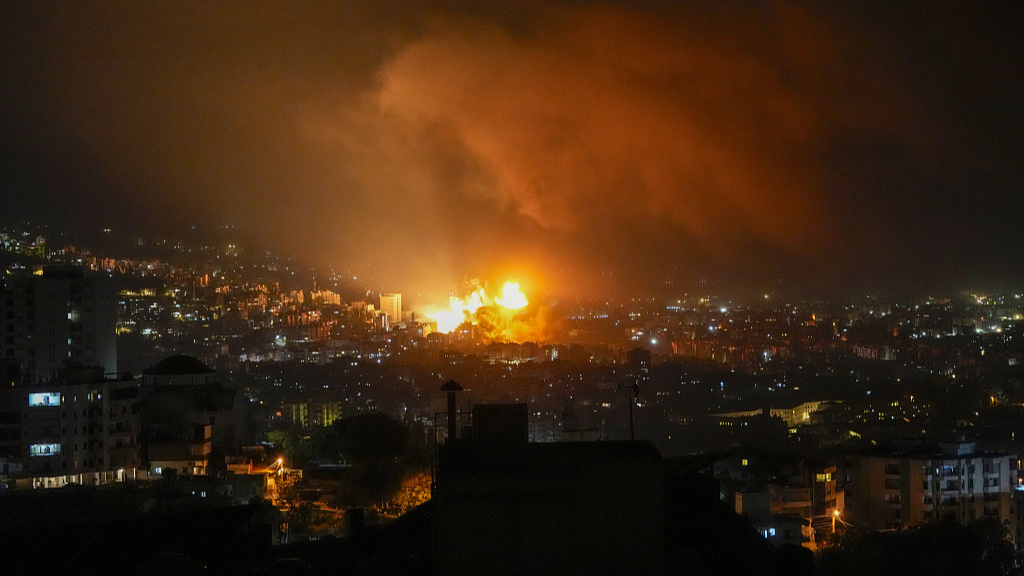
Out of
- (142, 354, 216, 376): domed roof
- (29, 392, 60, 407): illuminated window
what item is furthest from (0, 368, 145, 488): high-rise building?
(142, 354, 216, 376): domed roof

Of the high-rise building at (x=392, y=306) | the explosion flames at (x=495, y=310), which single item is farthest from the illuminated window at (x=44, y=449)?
the high-rise building at (x=392, y=306)

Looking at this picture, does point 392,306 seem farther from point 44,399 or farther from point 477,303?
point 44,399

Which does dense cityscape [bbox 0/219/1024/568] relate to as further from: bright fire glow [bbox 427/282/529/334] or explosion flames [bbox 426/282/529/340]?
bright fire glow [bbox 427/282/529/334]

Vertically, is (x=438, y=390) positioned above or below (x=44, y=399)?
below

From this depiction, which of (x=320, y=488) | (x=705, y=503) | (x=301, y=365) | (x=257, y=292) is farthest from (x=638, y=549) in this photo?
(x=257, y=292)

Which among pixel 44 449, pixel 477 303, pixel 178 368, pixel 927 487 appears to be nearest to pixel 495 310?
pixel 477 303

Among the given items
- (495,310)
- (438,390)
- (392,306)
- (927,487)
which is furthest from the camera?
(392,306)
